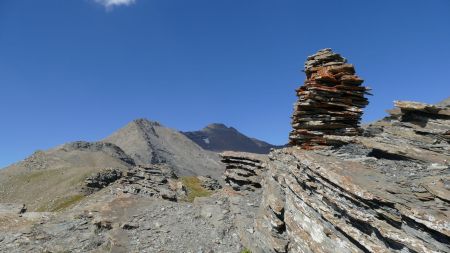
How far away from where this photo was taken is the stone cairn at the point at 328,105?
2871cm

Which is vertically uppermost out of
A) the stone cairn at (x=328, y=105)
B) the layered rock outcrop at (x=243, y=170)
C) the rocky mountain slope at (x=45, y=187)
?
the stone cairn at (x=328, y=105)

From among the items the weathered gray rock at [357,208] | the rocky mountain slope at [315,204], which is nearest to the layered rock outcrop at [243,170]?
the rocky mountain slope at [315,204]

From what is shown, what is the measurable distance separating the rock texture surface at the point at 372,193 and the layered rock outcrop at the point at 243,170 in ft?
31.7

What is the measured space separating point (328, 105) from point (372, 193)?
14.1 m

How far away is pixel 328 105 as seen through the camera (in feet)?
96.6

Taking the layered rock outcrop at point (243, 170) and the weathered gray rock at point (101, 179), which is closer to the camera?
the layered rock outcrop at point (243, 170)

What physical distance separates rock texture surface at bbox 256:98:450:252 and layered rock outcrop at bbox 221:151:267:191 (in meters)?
9.65

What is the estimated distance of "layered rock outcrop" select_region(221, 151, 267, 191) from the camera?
1551 inches

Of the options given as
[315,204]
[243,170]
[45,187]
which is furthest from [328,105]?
[45,187]

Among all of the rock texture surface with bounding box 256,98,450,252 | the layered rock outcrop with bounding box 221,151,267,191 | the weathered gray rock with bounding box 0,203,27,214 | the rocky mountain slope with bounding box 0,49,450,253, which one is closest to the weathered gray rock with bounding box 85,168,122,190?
the rocky mountain slope with bounding box 0,49,450,253

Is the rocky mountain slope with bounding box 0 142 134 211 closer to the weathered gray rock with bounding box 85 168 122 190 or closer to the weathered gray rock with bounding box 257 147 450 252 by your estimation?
the weathered gray rock with bounding box 85 168 122 190

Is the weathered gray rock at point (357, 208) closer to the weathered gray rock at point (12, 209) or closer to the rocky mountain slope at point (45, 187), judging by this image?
the weathered gray rock at point (12, 209)

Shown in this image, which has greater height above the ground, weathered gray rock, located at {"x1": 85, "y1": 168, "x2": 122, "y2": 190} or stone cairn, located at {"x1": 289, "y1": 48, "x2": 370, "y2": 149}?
stone cairn, located at {"x1": 289, "y1": 48, "x2": 370, "y2": 149}

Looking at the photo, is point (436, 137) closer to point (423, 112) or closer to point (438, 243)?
point (423, 112)
